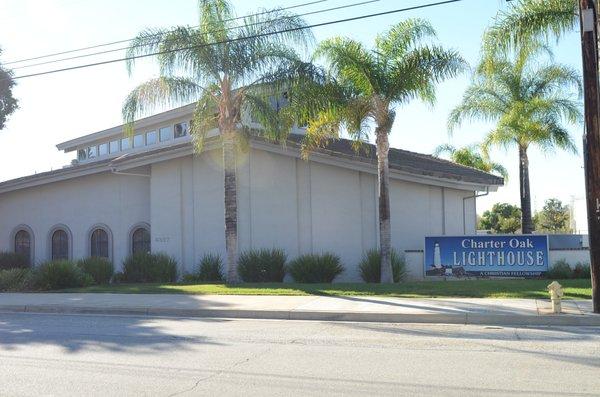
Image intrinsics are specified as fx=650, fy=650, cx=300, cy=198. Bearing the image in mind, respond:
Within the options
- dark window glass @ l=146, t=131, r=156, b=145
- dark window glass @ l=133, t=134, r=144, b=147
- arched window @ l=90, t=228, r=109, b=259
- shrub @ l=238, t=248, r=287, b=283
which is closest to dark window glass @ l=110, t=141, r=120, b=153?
dark window glass @ l=133, t=134, r=144, b=147

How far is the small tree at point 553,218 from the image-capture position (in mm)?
69631

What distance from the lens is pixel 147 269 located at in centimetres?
2388

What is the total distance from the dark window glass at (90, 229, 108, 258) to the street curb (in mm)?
12185

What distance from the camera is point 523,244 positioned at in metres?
20.1

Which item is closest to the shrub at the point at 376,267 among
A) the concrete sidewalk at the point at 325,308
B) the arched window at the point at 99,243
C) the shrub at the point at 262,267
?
the shrub at the point at 262,267

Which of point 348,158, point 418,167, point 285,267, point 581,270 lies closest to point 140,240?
point 285,267

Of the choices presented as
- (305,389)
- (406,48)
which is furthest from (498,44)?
(305,389)

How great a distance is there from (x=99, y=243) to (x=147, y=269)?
565 cm

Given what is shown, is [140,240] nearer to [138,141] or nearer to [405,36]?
[138,141]

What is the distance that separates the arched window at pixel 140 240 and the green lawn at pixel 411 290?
286 inches

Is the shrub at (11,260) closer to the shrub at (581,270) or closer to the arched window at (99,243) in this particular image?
the arched window at (99,243)

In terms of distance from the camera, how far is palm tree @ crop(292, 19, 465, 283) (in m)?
18.7

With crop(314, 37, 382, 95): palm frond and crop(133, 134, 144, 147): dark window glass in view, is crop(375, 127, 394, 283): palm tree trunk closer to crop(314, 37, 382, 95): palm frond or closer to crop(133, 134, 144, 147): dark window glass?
crop(314, 37, 382, 95): palm frond

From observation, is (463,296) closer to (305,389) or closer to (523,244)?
(523,244)
